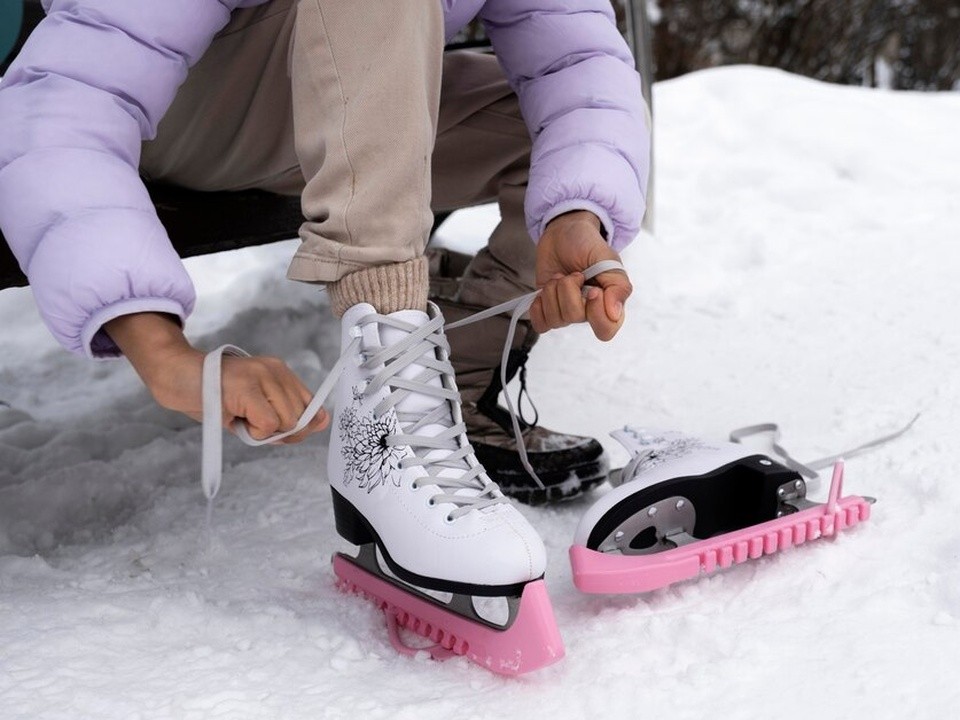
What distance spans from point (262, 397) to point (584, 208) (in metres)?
0.41

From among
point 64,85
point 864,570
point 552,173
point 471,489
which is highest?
point 64,85

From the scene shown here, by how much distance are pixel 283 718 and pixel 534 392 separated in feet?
2.76

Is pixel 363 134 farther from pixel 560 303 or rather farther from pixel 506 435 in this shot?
pixel 506 435

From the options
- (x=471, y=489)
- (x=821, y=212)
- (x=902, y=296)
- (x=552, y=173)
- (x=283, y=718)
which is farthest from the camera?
(x=821, y=212)

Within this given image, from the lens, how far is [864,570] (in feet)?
3.10

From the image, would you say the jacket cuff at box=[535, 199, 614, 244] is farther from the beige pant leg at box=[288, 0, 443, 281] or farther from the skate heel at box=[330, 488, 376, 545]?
the skate heel at box=[330, 488, 376, 545]

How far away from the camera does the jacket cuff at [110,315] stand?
0.79 meters

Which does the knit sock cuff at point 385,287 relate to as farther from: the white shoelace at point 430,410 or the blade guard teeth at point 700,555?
the blade guard teeth at point 700,555

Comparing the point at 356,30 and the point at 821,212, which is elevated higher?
the point at 356,30

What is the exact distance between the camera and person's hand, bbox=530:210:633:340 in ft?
3.11

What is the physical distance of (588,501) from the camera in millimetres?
1243

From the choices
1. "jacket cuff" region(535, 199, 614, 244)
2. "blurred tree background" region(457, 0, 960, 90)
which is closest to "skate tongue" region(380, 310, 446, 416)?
"jacket cuff" region(535, 199, 614, 244)

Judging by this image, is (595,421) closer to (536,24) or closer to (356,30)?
(536,24)

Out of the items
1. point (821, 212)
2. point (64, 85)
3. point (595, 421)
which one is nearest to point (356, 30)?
point (64, 85)
